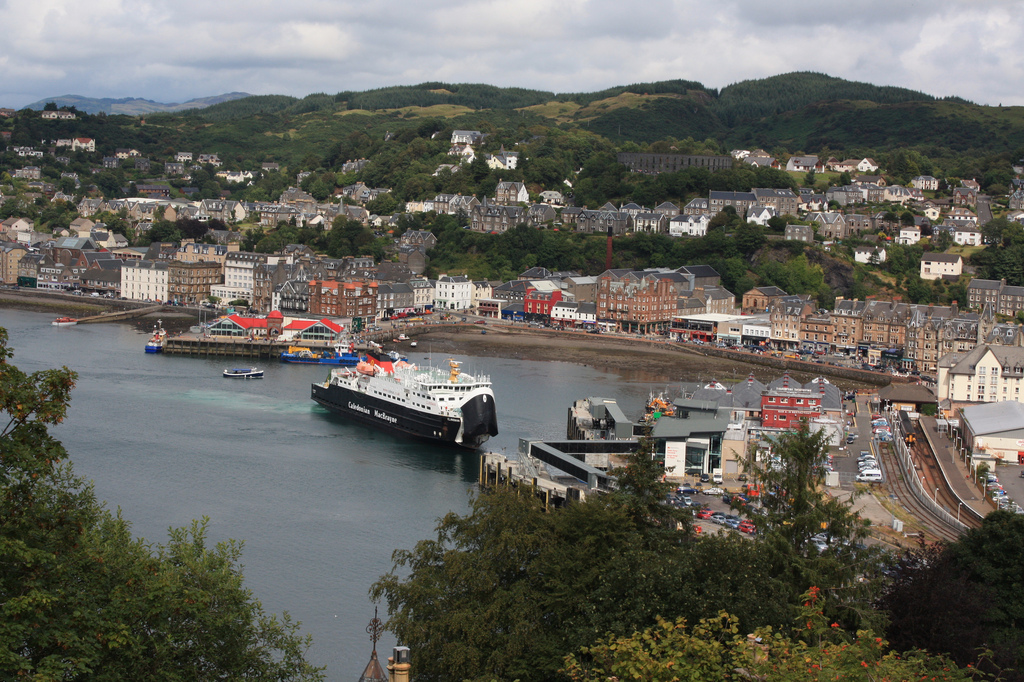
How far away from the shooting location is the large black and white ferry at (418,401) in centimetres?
2323

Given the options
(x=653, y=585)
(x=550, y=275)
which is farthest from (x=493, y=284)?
(x=653, y=585)

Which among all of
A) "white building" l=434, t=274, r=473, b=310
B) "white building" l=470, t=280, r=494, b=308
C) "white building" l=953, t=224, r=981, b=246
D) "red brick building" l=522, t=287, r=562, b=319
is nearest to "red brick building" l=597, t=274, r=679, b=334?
"red brick building" l=522, t=287, r=562, b=319

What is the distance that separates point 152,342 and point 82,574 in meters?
31.5

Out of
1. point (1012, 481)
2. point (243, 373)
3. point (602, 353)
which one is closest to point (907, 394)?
point (1012, 481)

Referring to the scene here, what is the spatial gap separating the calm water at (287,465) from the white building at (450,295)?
13696 mm

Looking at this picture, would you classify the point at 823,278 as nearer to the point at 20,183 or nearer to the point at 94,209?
the point at 94,209

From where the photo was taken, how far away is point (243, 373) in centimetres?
3209

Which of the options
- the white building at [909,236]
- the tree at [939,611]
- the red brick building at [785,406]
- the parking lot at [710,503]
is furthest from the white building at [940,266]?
the tree at [939,611]

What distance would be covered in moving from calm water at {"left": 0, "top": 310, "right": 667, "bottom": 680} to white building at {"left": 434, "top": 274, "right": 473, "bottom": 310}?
44.9 ft

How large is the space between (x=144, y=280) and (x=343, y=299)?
40.1ft

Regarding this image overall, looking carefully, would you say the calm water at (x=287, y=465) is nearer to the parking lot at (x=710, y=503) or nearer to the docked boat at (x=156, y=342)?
the docked boat at (x=156, y=342)

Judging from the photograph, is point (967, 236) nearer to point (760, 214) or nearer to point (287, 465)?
point (760, 214)

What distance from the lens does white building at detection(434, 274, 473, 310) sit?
47.8 metres

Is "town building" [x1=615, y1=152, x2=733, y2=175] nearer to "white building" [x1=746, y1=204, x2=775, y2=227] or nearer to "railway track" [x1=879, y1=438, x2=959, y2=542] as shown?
"white building" [x1=746, y1=204, x2=775, y2=227]
